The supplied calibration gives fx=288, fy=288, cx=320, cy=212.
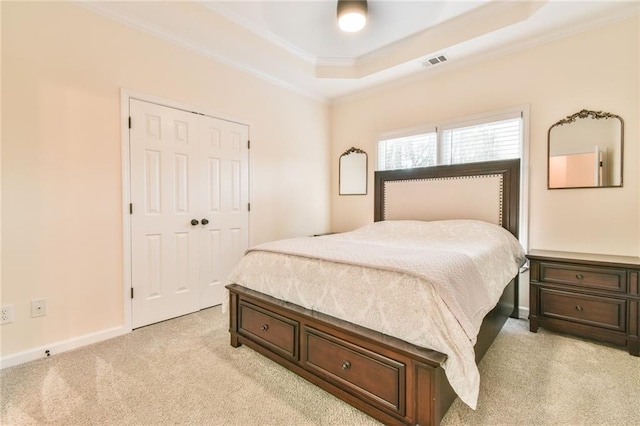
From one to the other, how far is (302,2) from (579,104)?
2.74 m

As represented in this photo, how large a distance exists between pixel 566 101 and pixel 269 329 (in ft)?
11.0

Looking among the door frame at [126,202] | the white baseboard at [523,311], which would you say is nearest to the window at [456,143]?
the white baseboard at [523,311]

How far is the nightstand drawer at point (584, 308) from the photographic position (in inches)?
87.4

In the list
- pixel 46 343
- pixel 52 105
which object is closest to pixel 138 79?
pixel 52 105

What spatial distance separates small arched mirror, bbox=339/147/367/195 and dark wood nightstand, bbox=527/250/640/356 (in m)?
2.37

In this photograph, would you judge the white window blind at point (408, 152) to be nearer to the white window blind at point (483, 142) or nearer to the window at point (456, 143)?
the window at point (456, 143)

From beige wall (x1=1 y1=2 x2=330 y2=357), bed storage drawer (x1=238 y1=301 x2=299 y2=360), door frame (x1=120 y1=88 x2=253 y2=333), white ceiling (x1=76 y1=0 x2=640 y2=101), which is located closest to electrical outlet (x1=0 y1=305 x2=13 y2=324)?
beige wall (x1=1 y1=2 x2=330 y2=357)

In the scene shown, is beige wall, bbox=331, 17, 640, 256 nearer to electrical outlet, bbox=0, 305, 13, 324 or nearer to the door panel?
the door panel

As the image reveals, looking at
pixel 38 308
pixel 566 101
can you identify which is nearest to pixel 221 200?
pixel 38 308

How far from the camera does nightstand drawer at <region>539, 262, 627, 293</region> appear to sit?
2.21 metres

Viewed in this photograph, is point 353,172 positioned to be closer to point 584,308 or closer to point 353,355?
point 584,308

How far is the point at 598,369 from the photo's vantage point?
1.97 m

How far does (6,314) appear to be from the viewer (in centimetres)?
205

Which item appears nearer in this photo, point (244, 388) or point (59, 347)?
point (244, 388)
